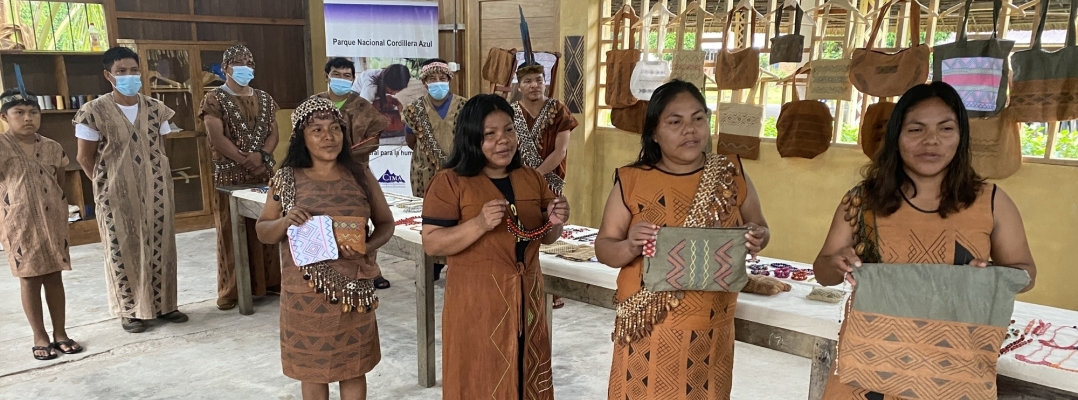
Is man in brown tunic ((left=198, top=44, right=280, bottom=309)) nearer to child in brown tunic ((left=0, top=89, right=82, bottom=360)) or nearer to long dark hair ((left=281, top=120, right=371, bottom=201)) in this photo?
child in brown tunic ((left=0, top=89, right=82, bottom=360))

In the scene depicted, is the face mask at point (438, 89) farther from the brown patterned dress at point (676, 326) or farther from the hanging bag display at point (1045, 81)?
the hanging bag display at point (1045, 81)

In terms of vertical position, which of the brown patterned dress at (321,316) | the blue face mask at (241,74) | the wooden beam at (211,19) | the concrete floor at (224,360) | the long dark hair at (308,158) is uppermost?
the wooden beam at (211,19)

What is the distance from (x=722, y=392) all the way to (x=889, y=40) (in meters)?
3.90

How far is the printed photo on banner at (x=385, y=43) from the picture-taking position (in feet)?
22.3

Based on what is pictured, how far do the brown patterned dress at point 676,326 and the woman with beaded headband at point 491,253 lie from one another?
1.15 ft

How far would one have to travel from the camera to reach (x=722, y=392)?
2082mm

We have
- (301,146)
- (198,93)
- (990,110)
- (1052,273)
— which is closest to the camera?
(301,146)

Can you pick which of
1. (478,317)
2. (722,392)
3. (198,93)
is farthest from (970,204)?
(198,93)

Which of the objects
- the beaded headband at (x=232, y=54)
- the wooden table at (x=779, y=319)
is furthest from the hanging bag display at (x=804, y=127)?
the beaded headband at (x=232, y=54)

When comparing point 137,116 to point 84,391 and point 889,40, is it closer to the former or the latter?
point 84,391

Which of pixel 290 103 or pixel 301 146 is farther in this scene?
pixel 290 103

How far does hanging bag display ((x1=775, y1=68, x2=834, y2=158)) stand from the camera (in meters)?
4.93

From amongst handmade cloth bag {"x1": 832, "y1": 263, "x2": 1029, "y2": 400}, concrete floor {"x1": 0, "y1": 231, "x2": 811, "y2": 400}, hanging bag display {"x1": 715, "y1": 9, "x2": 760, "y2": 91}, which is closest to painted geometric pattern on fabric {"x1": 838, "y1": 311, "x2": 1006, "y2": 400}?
handmade cloth bag {"x1": 832, "y1": 263, "x2": 1029, "y2": 400}

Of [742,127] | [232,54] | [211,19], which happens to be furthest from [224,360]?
[211,19]
